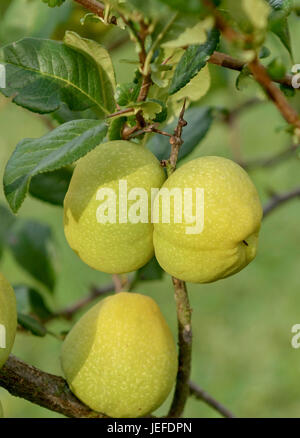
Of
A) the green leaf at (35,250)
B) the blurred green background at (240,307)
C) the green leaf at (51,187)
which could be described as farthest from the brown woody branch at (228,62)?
the blurred green background at (240,307)

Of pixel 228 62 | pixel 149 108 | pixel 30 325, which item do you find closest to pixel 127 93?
pixel 149 108

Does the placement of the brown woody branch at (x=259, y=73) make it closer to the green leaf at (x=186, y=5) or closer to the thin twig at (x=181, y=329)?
the green leaf at (x=186, y=5)

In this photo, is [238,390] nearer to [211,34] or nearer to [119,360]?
[119,360]

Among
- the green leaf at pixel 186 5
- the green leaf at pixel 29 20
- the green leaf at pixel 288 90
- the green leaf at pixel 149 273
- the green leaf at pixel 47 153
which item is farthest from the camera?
the green leaf at pixel 29 20

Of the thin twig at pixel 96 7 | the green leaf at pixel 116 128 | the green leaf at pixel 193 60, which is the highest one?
the thin twig at pixel 96 7

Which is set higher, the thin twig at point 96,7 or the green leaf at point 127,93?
the thin twig at point 96,7
